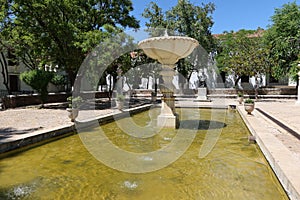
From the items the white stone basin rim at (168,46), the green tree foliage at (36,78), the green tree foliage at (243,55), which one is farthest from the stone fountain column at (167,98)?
the green tree foliage at (243,55)

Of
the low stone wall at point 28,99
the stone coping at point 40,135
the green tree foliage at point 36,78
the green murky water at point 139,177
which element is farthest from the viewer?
the low stone wall at point 28,99

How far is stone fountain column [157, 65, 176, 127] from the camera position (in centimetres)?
875

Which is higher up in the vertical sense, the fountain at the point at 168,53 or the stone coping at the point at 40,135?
the fountain at the point at 168,53

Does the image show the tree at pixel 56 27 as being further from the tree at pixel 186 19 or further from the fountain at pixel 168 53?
the tree at pixel 186 19

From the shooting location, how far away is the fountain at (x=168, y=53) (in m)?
7.76

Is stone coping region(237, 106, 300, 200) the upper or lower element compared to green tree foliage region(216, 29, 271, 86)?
lower

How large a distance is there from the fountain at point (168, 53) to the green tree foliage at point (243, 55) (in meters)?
16.3

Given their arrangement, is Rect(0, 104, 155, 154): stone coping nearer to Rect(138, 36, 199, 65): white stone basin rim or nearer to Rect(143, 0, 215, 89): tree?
Rect(138, 36, 199, 65): white stone basin rim

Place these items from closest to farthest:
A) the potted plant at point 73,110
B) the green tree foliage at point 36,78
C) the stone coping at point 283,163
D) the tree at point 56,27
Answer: the stone coping at point 283,163
the potted plant at point 73,110
the tree at point 56,27
the green tree foliage at point 36,78

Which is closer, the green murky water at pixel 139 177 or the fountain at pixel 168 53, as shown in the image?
the green murky water at pixel 139 177

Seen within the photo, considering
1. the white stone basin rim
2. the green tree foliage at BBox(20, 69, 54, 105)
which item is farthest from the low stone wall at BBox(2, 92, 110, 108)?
the white stone basin rim

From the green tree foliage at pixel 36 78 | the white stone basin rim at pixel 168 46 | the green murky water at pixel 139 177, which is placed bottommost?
the green murky water at pixel 139 177

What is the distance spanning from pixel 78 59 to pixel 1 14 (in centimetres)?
482

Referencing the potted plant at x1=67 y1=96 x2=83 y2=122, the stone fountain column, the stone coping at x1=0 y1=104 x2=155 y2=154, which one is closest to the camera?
the stone coping at x1=0 y1=104 x2=155 y2=154
